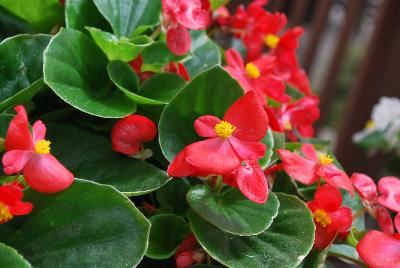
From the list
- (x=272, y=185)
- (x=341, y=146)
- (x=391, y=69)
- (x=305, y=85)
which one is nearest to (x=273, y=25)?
(x=305, y=85)

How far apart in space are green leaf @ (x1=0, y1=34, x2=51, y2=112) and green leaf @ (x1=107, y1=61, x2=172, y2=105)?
6cm

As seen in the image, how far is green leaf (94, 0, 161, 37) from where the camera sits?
54 centimetres

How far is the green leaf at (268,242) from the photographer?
1.36 ft

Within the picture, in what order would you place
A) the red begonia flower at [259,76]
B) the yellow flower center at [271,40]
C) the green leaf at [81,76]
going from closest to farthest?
the green leaf at [81,76] < the red begonia flower at [259,76] < the yellow flower center at [271,40]

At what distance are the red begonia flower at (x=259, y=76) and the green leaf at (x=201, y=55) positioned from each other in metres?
0.03

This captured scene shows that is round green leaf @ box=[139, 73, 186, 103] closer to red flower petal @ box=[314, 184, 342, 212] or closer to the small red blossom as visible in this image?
the small red blossom

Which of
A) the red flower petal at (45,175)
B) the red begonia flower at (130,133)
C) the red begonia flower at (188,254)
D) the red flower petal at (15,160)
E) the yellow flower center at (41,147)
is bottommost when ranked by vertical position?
the red begonia flower at (188,254)

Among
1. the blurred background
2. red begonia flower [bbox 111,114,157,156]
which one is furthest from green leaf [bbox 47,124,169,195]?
the blurred background

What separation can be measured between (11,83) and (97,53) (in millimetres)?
83

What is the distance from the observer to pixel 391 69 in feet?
5.74

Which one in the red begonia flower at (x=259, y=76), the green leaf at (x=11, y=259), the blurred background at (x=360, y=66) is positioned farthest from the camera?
the blurred background at (x=360, y=66)

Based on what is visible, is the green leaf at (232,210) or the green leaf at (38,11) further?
the green leaf at (38,11)

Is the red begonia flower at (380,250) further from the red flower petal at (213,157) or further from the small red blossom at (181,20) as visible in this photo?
the small red blossom at (181,20)

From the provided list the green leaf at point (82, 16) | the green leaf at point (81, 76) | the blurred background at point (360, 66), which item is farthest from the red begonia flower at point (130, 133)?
the blurred background at point (360, 66)
